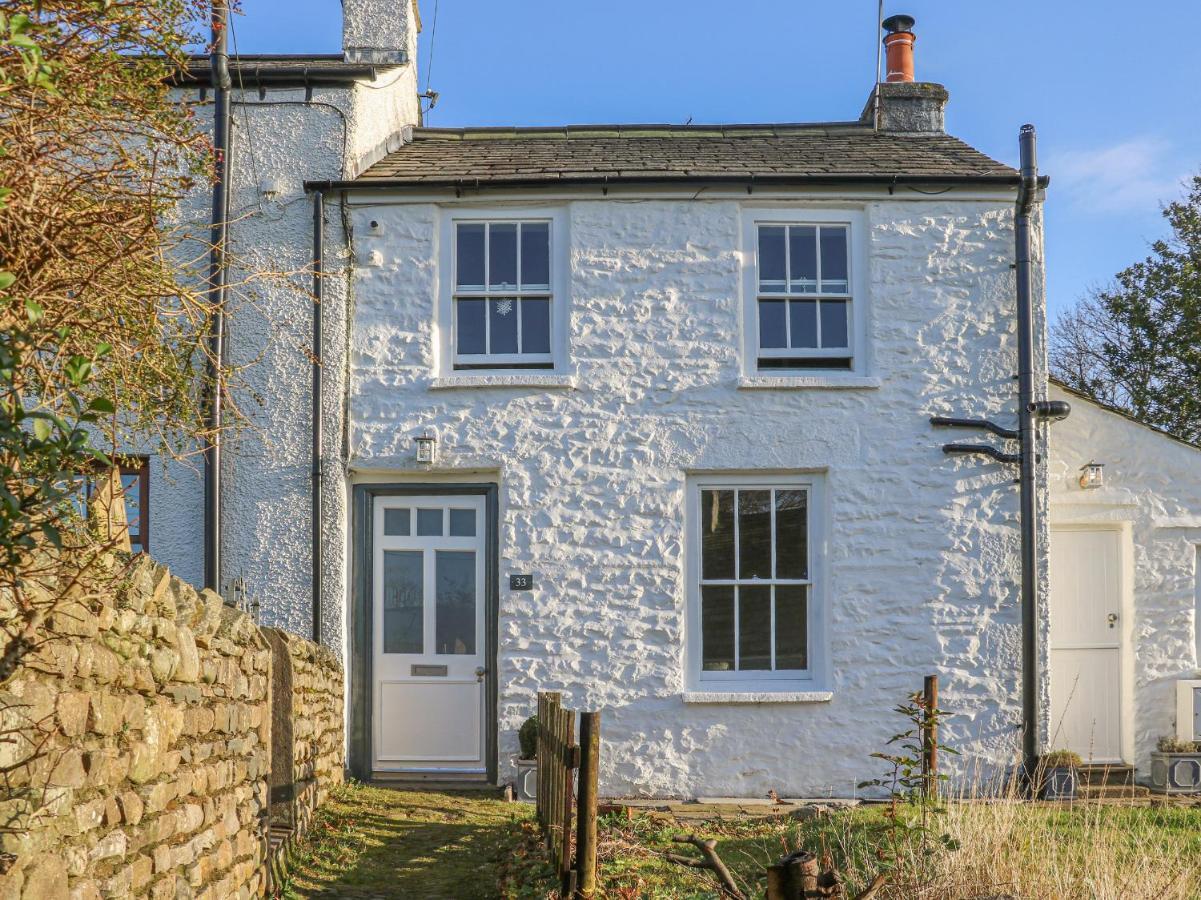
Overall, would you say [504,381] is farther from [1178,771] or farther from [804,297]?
[1178,771]

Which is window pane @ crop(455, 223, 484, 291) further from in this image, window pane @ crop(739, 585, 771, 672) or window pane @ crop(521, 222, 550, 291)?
window pane @ crop(739, 585, 771, 672)

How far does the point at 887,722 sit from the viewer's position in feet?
35.6

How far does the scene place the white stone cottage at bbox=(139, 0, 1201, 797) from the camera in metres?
10.9

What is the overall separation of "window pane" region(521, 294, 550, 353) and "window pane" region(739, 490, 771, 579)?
2252mm

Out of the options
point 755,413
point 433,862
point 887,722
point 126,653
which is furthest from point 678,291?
point 126,653

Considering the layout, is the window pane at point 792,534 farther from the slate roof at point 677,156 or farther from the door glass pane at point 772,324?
the slate roof at point 677,156

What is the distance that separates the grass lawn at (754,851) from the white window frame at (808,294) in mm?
3936

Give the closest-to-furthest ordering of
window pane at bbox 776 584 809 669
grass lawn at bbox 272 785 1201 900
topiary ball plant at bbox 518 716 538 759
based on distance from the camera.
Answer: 1. grass lawn at bbox 272 785 1201 900
2. topiary ball plant at bbox 518 716 538 759
3. window pane at bbox 776 584 809 669

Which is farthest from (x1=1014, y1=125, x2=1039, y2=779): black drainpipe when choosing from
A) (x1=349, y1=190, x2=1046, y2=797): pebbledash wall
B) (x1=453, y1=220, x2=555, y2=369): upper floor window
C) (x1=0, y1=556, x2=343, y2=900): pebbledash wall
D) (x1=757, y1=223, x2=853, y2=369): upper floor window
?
(x1=0, y1=556, x2=343, y2=900): pebbledash wall

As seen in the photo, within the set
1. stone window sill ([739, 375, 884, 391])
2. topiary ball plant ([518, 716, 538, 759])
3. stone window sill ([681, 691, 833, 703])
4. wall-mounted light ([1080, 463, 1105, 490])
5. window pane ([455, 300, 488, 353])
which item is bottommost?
topiary ball plant ([518, 716, 538, 759])

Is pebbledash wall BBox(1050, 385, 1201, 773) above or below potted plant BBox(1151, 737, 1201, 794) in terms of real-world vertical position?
above

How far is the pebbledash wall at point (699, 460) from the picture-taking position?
10.9 metres

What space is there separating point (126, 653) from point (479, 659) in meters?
7.34

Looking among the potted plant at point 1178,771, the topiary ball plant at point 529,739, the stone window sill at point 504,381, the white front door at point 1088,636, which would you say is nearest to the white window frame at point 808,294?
the stone window sill at point 504,381
